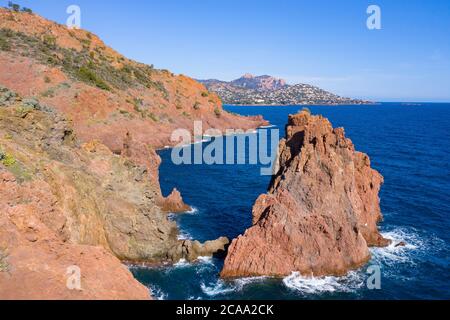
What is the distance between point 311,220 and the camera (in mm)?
37031

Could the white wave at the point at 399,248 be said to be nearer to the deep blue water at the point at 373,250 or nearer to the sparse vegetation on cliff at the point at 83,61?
the deep blue water at the point at 373,250

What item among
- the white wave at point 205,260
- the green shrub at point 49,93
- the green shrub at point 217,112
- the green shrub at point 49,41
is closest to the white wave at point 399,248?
the white wave at point 205,260

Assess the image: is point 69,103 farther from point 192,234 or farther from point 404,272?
point 404,272

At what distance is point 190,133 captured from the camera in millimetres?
127625

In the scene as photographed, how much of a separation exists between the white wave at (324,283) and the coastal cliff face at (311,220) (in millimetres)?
642

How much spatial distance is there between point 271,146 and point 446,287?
8023cm

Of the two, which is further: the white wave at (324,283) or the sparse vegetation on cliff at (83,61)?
the sparse vegetation on cliff at (83,61)

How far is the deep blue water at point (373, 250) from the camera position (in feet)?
109

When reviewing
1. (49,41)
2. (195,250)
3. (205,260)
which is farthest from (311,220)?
(49,41)

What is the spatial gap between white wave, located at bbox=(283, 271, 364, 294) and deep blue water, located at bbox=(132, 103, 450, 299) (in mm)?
83

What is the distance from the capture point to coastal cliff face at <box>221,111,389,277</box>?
35719mm

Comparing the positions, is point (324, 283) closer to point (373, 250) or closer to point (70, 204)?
point (373, 250)
